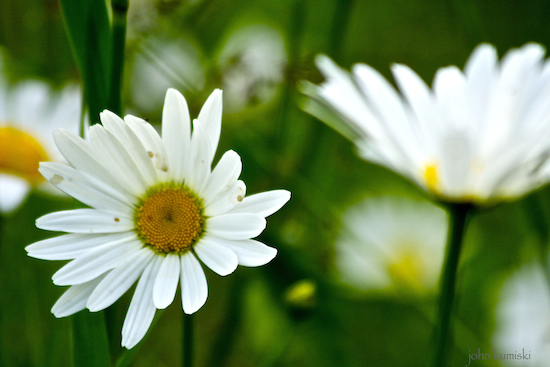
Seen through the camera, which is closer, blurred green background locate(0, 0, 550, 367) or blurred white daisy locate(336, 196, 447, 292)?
blurred green background locate(0, 0, 550, 367)

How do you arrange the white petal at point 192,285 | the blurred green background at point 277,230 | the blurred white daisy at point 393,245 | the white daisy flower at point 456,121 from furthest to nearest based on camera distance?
the blurred white daisy at point 393,245 < the blurred green background at point 277,230 < the white daisy flower at point 456,121 < the white petal at point 192,285

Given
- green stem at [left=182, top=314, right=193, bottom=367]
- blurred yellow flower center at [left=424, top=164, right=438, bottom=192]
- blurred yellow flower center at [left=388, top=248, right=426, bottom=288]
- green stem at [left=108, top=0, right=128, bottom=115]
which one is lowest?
green stem at [left=182, top=314, right=193, bottom=367]

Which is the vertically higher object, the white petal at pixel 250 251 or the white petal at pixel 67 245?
the white petal at pixel 250 251

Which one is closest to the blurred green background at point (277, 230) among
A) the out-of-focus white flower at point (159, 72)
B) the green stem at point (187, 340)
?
the out-of-focus white flower at point (159, 72)

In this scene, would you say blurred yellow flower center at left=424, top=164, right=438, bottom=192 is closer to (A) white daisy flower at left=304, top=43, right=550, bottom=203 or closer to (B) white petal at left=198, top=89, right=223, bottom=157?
(A) white daisy flower at left=304, top=43, right=550, bottom=203

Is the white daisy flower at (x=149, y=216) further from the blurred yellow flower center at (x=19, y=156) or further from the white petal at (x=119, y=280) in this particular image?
the blurred yellow flower center at (x=19, y=156)

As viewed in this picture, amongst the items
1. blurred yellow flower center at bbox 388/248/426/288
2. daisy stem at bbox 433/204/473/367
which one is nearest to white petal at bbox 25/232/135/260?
daisy stem at bbox 433/204/473/367

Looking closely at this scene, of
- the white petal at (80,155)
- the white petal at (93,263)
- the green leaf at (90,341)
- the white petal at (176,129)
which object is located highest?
the white petal at (176,129)

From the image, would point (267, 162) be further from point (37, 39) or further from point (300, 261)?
point (37, 39)
